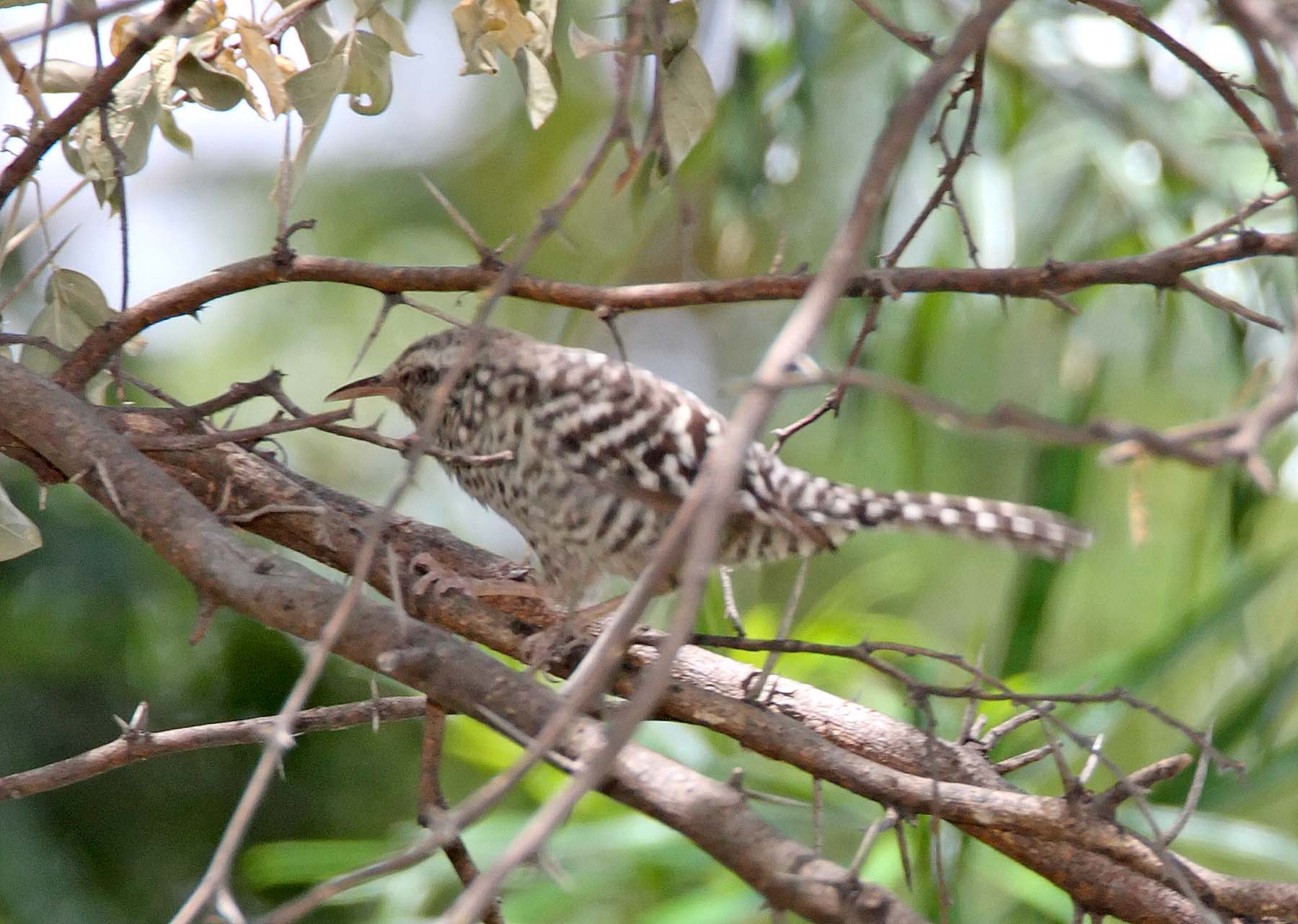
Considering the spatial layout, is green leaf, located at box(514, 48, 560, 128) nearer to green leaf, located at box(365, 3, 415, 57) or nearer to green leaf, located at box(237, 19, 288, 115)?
green leaf, located at box(365, 3, 415, 57)

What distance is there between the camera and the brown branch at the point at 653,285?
1673 millimetres

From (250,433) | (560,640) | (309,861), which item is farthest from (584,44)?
(309,861)

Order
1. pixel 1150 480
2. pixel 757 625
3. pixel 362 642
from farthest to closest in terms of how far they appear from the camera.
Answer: pixel 1150 480
pixel 757 625
pixel 362 642

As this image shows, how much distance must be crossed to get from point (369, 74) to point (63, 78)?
56cm

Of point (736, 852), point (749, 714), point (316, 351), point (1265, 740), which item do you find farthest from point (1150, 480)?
point (736, 852)

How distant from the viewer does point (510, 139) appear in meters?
9.48

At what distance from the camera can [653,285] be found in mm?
1732

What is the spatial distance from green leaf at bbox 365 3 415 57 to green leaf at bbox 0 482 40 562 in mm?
950

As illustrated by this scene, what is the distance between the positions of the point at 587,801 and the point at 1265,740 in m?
2.20

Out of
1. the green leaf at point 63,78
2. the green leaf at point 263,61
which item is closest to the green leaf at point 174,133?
the green leaf at point 63,78

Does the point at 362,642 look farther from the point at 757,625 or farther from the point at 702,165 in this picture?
the point at 702,165

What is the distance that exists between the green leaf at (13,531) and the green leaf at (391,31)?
0.95 metres

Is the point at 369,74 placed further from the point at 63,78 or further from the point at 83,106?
the point at 63,78

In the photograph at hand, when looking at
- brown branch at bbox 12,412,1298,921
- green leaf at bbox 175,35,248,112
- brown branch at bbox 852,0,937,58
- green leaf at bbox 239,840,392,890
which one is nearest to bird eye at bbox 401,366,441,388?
brown branch at bbox 12,412,1298,921
